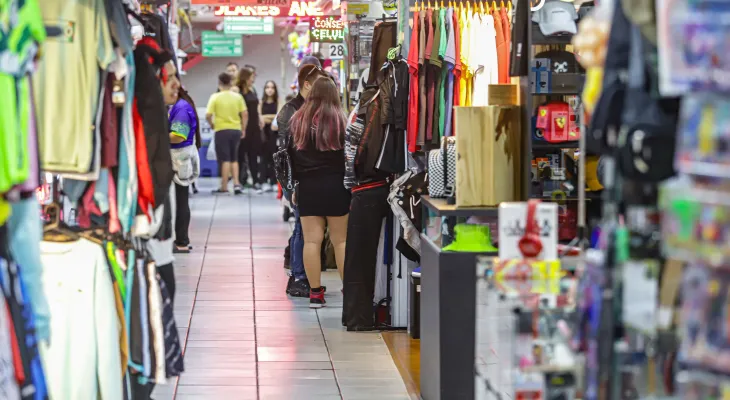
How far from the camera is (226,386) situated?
5668 mm

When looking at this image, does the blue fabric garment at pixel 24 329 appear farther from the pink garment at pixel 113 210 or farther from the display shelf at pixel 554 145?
the display shelf at pixel 554 145

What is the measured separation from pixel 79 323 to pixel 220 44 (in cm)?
2234

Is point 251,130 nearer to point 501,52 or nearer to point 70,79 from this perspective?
point 501,52

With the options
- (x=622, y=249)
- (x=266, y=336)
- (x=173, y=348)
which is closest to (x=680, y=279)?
(x=622, y=249)

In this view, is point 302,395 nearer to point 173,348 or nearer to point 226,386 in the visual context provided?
point 226,386

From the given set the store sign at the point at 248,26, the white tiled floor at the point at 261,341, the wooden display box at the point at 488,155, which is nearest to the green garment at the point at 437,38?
the wooden display box at the point at 488,155

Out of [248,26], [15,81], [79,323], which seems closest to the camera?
[15,81]

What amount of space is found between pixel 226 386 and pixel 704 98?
383cm

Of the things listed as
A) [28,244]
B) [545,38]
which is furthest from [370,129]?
[28,244]

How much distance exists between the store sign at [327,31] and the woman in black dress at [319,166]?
14.4 ft

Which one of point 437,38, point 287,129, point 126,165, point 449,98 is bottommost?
point 287,129

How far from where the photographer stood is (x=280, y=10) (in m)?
14.5

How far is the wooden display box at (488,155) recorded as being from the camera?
4.86 meters

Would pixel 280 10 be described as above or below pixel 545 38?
above
